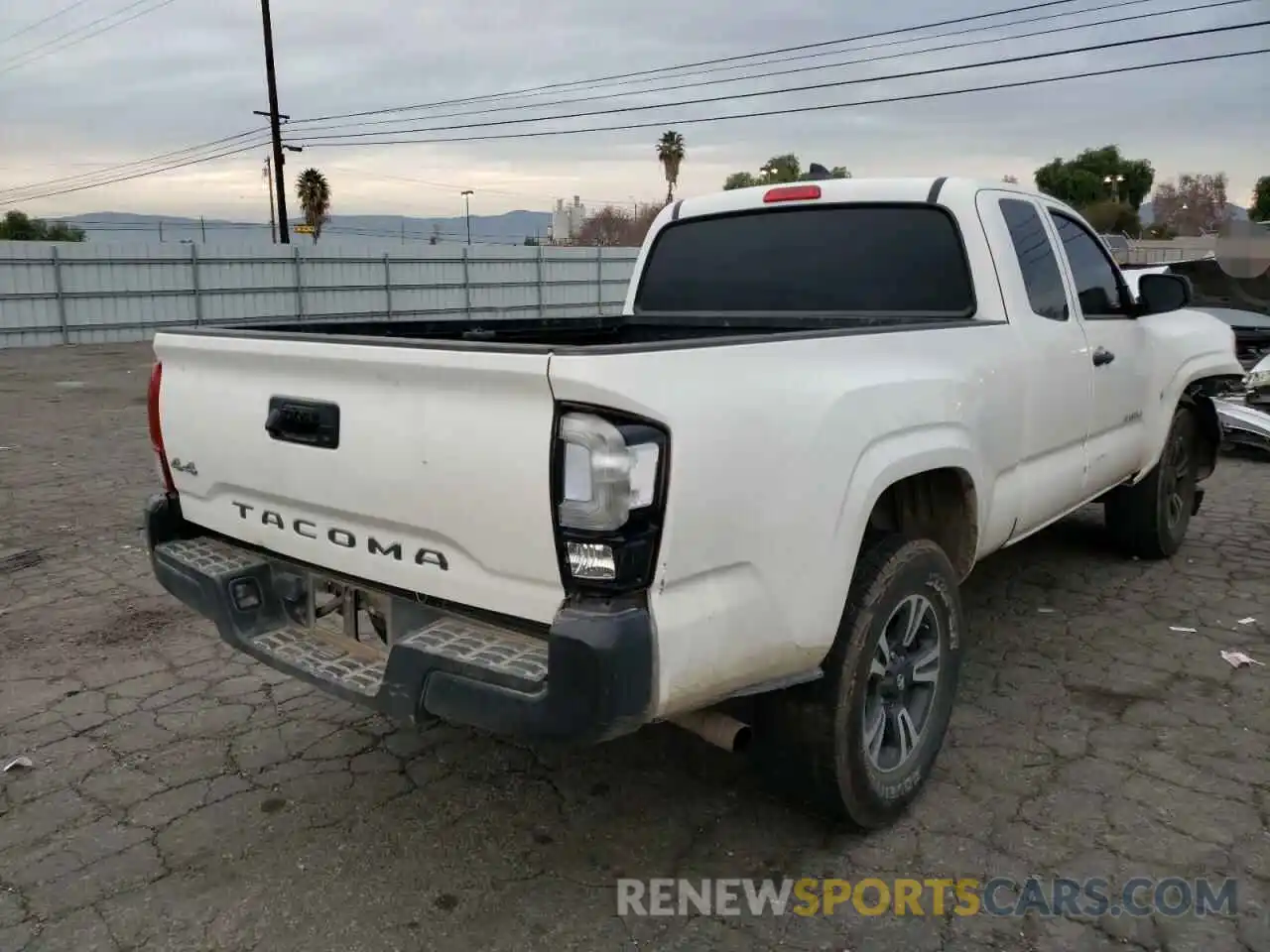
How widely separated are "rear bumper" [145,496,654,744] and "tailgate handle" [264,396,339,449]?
431 mm

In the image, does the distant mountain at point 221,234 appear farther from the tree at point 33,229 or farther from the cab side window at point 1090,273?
the cab side window at point 1090,273

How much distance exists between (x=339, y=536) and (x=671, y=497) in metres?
1.01

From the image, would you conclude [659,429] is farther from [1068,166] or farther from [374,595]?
[1068,166]

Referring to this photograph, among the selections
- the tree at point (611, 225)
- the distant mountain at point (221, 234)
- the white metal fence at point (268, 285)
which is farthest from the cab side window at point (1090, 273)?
the tree at point (611, 225)

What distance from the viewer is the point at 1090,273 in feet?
15.2

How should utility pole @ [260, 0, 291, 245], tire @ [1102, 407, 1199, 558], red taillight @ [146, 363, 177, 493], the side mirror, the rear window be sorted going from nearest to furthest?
red taillight @ [146, 363, 177, 493], the rear window, the side mirror, tire @ [1102, 407, 1199, 558], utility pole @ [260, 0, 291, 245]

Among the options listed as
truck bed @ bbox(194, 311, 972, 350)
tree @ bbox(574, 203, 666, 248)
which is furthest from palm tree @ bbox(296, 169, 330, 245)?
truck bed @ bbox(194, 311, 972, 350)

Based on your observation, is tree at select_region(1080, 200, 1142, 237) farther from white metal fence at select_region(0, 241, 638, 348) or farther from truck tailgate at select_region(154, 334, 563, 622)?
truck tailgate at select_region(154, 334, 563, 622)

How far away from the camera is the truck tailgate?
2.22m

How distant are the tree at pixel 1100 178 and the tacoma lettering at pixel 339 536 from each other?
6379 centimetres

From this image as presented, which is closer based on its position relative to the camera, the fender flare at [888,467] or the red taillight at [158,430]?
the fender flare at [888,467]


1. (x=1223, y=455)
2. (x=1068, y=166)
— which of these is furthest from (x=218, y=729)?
(x=1068, y=166)

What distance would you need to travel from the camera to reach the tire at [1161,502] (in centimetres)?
545

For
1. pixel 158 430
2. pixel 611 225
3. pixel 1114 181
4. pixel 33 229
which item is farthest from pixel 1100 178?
pixel 158 430
